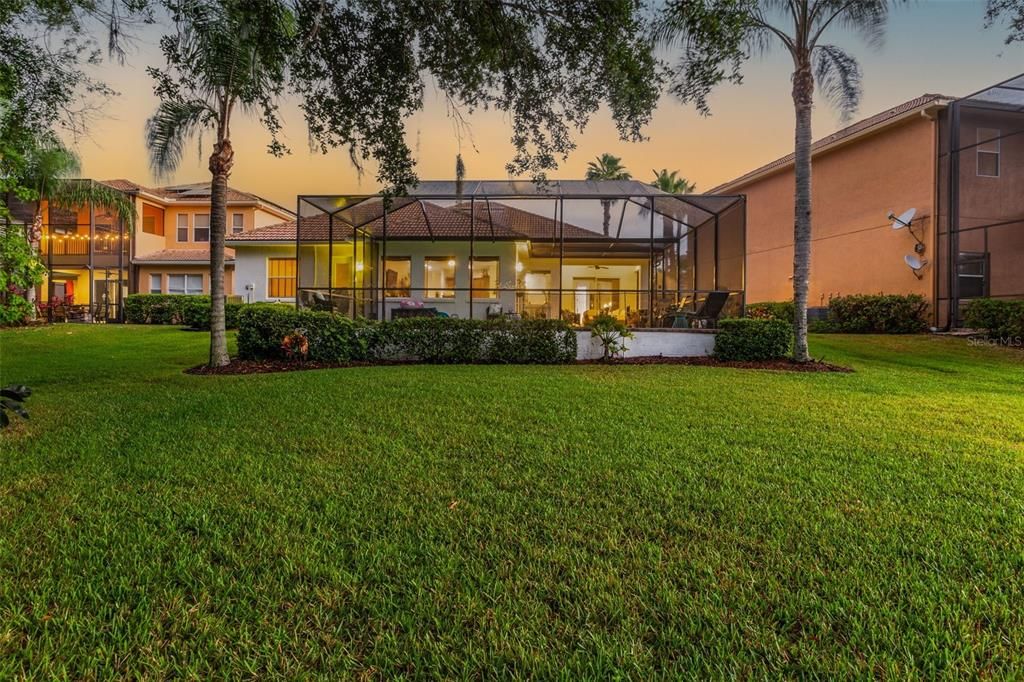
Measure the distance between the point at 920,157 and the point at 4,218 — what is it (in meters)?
18.4

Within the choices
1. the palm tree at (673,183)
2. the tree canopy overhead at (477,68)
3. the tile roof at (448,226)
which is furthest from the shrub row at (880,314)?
the palm tree at (673,183)

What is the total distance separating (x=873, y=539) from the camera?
206cm

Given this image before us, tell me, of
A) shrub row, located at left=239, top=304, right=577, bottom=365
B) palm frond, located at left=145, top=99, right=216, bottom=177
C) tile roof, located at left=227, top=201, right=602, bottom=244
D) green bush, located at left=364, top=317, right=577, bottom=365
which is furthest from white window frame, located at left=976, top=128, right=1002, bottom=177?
palm frond, located at left=145, top=99, right=216, bottom=177

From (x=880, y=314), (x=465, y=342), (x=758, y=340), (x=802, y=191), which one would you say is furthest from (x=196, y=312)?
(x=880, y=314)

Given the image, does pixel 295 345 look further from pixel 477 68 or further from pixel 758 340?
pixel 758 340

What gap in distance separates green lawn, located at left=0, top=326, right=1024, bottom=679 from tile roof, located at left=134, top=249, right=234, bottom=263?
18945 millimetres

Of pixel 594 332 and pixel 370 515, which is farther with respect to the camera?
pixel 594 332

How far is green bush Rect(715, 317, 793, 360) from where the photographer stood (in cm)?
864

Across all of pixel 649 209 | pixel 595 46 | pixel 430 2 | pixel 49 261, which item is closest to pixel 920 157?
pixel 649 209

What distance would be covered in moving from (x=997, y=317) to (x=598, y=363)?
9447 millimetres

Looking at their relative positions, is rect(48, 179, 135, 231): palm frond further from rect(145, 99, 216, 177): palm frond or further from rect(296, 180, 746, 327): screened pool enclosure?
rect(145, 99, 216, 177): palm frond

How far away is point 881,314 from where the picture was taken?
13.1 meters

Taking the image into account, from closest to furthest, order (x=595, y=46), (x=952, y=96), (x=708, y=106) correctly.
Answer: (x=595, y=46) → (x=708, y=106) → (x=952, y=96)

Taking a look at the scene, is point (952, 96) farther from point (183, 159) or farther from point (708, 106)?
point (183, 159)
